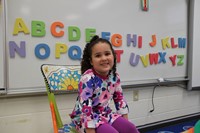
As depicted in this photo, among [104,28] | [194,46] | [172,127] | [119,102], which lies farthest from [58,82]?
[194,46]


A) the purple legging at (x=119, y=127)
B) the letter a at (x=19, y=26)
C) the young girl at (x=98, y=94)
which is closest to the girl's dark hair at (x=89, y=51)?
the young girl at (x=98, y=94)

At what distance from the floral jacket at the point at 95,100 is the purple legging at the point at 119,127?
2cm

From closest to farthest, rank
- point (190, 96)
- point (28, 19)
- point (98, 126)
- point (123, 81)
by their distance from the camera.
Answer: point (98, 126) → point (28, 19) → point (123, 81) → point (190, 96)

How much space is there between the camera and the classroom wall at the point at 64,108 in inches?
52.6

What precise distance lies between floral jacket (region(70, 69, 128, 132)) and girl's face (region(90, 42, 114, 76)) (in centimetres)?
6

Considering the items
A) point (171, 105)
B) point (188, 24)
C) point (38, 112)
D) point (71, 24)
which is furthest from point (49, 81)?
point (188, 24)

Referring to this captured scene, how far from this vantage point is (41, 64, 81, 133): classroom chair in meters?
1.12

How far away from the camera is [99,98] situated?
1.12m

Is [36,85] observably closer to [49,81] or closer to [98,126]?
[49,81]

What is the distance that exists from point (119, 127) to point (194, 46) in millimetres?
1487

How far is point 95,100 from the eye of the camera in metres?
1.11

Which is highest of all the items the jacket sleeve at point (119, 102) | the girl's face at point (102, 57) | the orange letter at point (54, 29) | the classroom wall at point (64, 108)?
the orange letter at point (54, 29)

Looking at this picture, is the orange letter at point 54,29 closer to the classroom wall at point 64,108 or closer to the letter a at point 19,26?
the letter a at point 19,26

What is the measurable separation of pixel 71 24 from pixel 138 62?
0.71 metres
